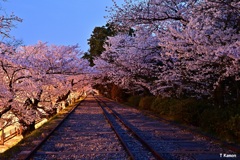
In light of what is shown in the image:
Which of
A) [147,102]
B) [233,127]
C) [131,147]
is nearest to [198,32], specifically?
[233,127]

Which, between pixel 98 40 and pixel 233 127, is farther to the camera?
pixel 98 40

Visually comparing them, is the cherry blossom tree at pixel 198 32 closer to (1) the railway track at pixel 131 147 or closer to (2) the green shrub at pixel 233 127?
(2) the green shrub at pixel 233 127

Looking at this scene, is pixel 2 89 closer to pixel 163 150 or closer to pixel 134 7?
pixel 134 7

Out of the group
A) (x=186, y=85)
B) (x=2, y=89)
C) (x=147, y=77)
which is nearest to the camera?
(x=2, y=89)

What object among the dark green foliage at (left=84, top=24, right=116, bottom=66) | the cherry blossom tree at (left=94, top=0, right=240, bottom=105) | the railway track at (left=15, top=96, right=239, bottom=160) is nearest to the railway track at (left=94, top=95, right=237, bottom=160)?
the railway track at (left=15, top=96, right=239, bottom=160)

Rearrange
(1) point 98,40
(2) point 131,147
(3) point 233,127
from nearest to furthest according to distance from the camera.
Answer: (2) point 131,147 → (3) point 233,127 → (1) point 98,40

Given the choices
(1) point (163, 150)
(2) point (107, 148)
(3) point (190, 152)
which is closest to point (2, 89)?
(2) point (107, 148)

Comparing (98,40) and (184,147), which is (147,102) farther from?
(98,40)

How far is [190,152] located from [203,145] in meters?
1.26

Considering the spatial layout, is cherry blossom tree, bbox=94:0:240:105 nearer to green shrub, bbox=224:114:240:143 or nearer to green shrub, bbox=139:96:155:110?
green shrub, bbox=224:114:240:143

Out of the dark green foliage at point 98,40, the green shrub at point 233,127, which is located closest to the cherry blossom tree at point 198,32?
the green shrub at point 233,127

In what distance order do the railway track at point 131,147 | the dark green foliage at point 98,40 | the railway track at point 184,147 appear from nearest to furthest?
the railway track at point 184,147
the railway track at point 131,147
the dark green foliage at point 98,40

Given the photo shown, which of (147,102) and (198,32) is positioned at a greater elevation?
(198,32)

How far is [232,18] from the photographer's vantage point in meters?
11.7
